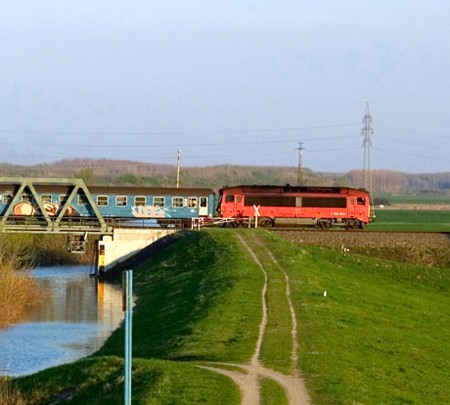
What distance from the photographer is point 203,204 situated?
8219 cm

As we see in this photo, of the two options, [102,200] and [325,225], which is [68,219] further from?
[325,225]

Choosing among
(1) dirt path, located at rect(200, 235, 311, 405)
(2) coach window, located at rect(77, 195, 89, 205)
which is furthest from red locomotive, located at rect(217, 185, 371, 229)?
(1) dirt path, located at rect(200, 235, 311, 405)

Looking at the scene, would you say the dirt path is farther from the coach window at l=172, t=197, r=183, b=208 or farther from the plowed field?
the coach window at l=172, t=197, r=183, b=208

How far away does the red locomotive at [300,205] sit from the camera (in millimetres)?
82438

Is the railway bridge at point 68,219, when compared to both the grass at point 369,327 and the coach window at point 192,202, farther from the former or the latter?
the grass at point 369,327

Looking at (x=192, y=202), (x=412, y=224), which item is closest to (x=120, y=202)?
(x=192, y=202)

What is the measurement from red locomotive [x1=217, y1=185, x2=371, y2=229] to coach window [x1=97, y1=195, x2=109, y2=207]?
9.22 m

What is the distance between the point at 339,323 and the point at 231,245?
2793 cm

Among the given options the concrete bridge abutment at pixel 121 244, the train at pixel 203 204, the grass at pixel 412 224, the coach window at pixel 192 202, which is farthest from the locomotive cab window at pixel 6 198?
→ the grass at pixel 412 224

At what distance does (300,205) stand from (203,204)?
7.49 m

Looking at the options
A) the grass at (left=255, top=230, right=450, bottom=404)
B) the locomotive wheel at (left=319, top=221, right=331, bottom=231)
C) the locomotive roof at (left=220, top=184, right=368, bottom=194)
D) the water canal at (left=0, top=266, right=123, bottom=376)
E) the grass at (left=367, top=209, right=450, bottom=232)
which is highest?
the locomotive roof at (left=220, top=184, right=368, bottom=194)

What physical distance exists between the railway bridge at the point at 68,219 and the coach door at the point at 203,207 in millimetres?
4040

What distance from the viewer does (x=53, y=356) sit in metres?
41.3

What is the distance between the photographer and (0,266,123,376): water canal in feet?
133
